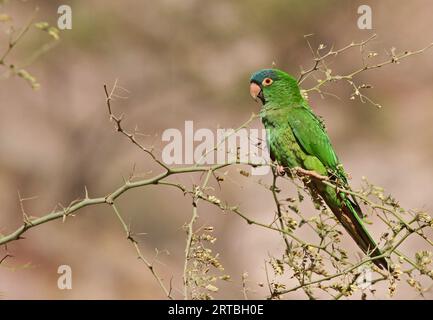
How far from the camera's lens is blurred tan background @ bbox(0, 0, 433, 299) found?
22.4 ft

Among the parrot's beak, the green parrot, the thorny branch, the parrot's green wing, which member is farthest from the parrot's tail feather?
the thorny branch

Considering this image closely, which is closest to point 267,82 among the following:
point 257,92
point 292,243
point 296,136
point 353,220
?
point 257,92

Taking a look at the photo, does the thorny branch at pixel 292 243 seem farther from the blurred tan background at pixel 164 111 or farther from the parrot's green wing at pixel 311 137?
the blurred tan background at pixel 164 111

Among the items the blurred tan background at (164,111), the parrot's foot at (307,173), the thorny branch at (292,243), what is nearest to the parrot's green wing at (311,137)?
the parrot's foot at (307,173)

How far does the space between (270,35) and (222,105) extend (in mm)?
931

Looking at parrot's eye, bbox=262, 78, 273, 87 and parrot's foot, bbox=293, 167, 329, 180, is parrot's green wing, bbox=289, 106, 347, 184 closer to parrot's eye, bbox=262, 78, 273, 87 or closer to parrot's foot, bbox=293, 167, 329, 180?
parrot's eye, bbox=262, 78, 273, 87

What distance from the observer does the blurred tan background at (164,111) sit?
684 cm

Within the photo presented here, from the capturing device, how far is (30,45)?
6418mm

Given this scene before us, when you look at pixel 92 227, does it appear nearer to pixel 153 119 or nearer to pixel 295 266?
pixel 153 119

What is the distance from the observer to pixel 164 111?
715cm

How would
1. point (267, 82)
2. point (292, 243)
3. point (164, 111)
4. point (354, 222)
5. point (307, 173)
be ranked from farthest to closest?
point (164, 111) < point (267, 82) < point (354, 222) < point (307, 173) < point (292, 243)

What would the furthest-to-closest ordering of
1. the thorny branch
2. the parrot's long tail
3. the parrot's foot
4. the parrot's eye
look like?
1. the parrot's eye
2. the parrot's long tail
3. the parrot's foot
4. the thorny branch

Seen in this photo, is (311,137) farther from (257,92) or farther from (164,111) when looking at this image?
(164,111)
